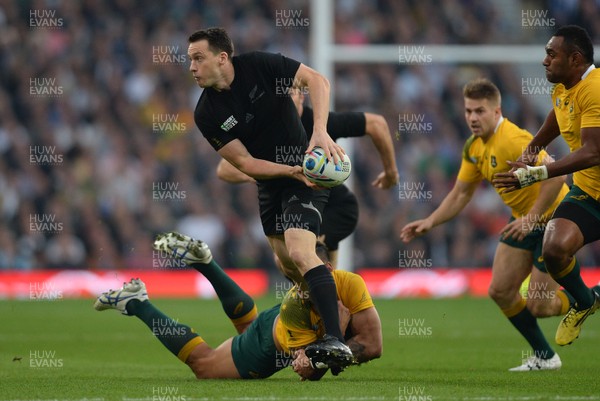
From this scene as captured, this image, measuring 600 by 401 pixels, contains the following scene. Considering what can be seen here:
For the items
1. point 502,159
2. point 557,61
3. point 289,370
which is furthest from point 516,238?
point 289,370

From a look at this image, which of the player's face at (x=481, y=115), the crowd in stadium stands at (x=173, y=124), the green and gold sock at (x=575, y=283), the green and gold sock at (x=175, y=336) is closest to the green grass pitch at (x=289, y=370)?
the green and gold sock at (x=175, y=336)

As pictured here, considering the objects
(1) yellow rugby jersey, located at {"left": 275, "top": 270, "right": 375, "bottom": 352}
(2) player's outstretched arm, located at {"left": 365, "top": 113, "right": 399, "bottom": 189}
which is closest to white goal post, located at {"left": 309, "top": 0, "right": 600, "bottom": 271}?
(2) player's outstretched arm, located at {"left": 365, "top": 113, "right": 399, "bottom": 189}

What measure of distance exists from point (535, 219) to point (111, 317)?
27.2ft

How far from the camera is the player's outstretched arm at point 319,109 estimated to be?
7.07m

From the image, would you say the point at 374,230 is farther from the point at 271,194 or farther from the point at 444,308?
the point at 271,194

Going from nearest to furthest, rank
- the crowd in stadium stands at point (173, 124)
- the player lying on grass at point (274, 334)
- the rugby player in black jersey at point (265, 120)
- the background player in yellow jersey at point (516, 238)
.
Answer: the player lying on grass at point (274, 334) → the rugby player in black jersey at point (265, 120) → the background player in yellow jersey at point (516, 238) → the crowd in stadium stands at point (173, 124)

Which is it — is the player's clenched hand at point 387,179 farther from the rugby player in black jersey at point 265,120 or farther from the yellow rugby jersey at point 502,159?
the rugby player in black jersey at point 265,120

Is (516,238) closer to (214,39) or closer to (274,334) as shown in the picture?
(274,334)

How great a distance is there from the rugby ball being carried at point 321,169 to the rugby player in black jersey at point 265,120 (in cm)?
16

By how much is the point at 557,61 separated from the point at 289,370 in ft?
10.3

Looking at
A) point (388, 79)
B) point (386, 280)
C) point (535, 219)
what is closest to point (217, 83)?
point (535, 219)

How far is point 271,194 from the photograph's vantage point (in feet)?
25.2

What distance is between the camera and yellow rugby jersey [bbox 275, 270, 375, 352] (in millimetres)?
7020

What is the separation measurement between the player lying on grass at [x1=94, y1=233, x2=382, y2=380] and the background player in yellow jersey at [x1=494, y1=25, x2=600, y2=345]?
49.5 inches
